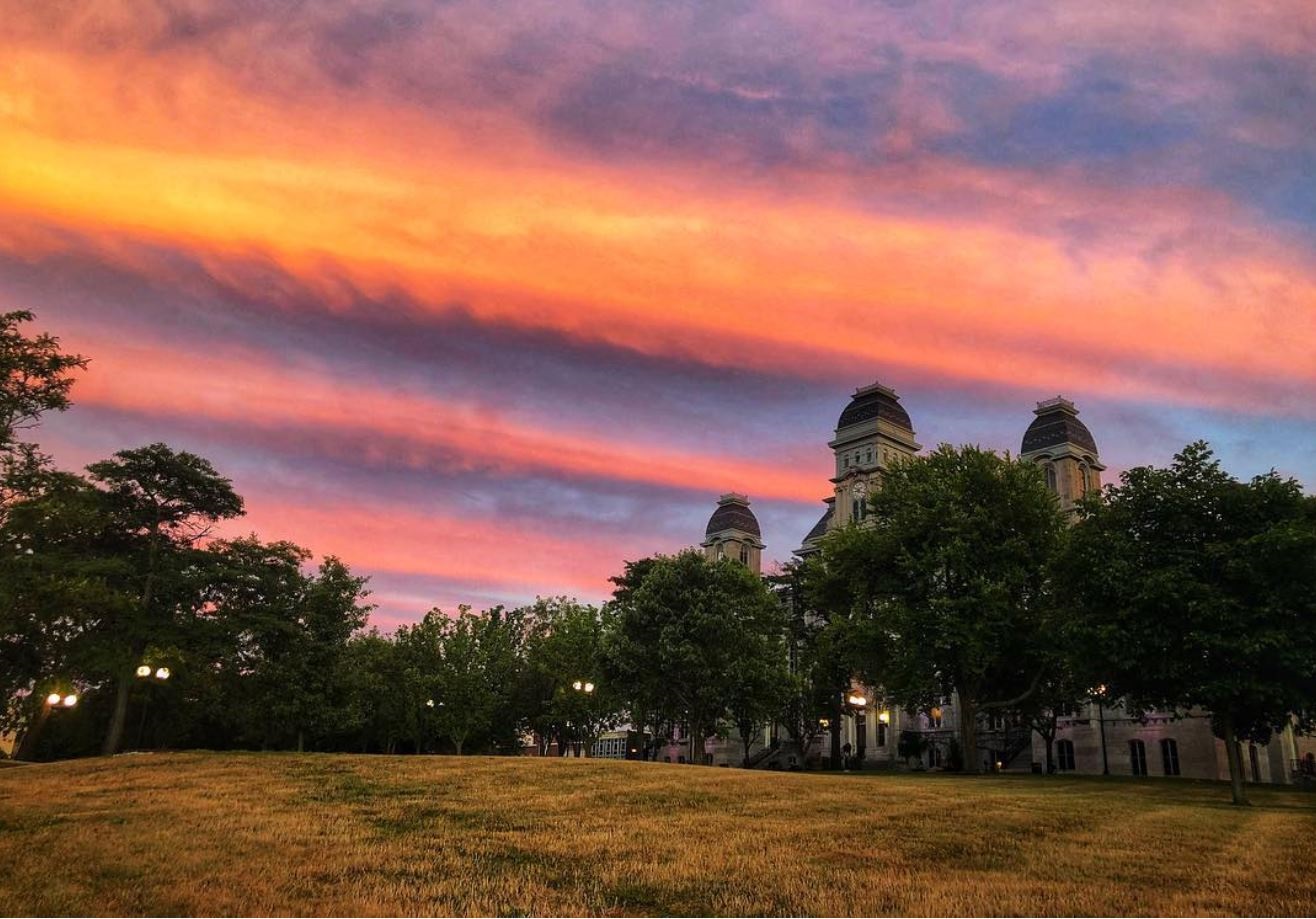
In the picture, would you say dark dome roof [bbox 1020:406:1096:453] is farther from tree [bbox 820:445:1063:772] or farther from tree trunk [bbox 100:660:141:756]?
tree trunk [bbox 100:660:141:756]

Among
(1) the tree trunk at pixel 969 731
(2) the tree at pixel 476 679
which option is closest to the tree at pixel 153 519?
(2) the tree at pixel 476 679

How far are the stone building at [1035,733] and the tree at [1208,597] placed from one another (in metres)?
6.34

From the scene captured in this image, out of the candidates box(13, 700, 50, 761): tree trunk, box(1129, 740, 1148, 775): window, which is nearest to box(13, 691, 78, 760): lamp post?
box(13, 700, 50, 761): tree trunk

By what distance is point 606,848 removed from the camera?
15812 mm

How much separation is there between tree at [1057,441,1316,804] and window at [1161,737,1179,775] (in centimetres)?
3353

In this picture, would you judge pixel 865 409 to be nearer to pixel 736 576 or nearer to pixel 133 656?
pixel 736 576

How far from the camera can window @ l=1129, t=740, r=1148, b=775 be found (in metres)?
67.2

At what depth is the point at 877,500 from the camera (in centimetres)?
5356

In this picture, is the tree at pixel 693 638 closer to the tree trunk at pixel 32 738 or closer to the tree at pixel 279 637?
the tree at pixel 279 637

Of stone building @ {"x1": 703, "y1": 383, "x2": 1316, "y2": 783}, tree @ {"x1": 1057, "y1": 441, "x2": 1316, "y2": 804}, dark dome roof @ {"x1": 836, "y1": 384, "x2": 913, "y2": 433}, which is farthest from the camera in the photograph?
dark dome roof @ {"x1": 836, "y1": 384, "x2": 913, "y2": 433}

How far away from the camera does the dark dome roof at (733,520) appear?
121312mm

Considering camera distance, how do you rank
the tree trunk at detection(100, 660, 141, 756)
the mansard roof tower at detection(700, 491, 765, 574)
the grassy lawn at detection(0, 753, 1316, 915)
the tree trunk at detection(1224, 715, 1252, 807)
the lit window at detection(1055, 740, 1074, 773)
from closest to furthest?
the grassy lawn at detection(0, 753, 1316, 915) < the tree trunk at detection(1224, 715, 1252, 807) < the tree trunk at detection(100, 660, 141, 756) < the lit window at detection(1055, 740, 1074, 773) < the mansard roof tower at detection(700, 491, 765, 574)

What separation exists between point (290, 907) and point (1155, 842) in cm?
1676

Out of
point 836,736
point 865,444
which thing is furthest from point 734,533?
point 836,736
